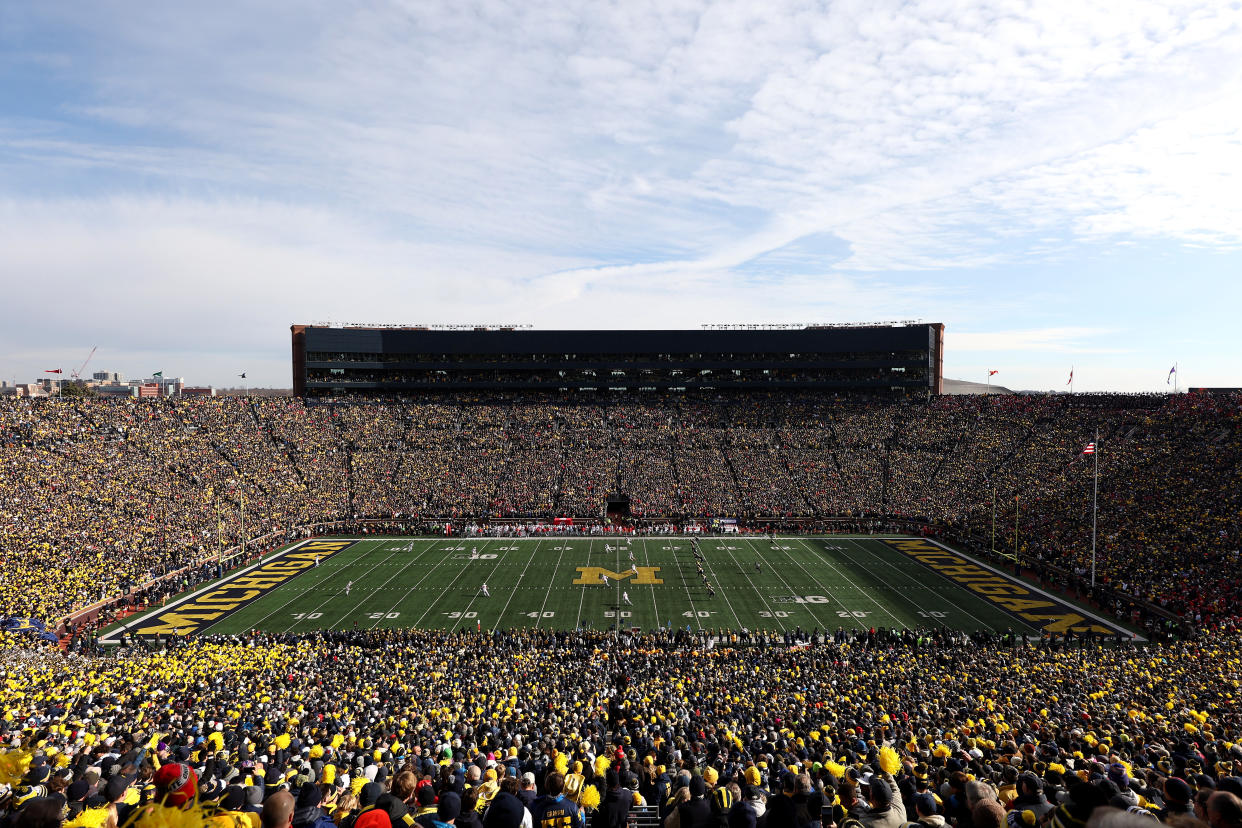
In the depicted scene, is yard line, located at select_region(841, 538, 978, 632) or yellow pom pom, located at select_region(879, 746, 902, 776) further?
yard line, located at select_region(841, 538, 978, 632)

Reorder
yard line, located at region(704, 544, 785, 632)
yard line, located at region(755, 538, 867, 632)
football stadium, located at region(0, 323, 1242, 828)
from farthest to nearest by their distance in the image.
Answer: yard line, located at region(704, 544, 785, 632)
yard line, located at region(755, 538, 867, 632)
football stadium, located at region(0, 323, 1242, 828)

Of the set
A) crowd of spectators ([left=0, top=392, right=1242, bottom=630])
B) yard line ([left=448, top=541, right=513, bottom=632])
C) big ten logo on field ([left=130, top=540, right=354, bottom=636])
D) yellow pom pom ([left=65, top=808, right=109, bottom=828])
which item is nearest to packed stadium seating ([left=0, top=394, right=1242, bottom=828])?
yellow pom pom ([left=65, top=808, right=109, bottom=828])

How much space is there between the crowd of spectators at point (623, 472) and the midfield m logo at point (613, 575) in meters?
14.0

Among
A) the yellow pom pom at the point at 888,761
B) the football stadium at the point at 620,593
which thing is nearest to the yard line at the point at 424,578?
the football stadium at the point at 620,593

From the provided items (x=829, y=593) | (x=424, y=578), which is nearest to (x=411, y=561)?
(x=424, y=578)

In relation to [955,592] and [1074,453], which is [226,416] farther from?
[1074,453]

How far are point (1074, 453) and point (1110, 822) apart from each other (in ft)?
192

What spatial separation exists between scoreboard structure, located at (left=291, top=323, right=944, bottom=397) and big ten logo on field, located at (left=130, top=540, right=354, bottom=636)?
35678mm

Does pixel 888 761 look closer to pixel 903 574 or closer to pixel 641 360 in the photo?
pixel 903 574

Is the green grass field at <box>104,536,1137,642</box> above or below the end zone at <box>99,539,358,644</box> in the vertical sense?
above

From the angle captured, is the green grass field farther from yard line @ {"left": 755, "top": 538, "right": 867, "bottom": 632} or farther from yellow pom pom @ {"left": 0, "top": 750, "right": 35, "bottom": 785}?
yellow pom pom @ {"left": 0, "top": 750, "right": 35, "bottom": 785}

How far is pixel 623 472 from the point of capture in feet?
193

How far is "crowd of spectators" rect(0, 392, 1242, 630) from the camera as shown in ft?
113

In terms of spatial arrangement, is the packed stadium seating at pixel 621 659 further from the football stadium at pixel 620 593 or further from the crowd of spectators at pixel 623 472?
the crowd of spectators at pixel 623 472
